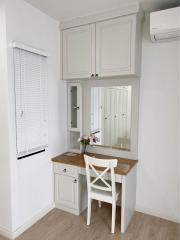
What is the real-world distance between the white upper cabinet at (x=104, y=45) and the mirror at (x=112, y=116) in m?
0.35

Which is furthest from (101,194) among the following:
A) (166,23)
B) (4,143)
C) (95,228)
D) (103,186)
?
(166,23)

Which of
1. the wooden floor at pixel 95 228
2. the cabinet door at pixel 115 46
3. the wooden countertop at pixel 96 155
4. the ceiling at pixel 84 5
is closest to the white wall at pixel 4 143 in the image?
the wooden floor at pixel 95 228

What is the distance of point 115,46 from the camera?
2268 millimetres

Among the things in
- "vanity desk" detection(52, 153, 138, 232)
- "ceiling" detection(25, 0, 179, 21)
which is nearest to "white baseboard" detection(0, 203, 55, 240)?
"vanity desk" detection(52, 153, 138, 232)

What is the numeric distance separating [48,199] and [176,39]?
2645mm

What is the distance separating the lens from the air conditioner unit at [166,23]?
76.3 inches

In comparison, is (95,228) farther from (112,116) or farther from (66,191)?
(112,116)

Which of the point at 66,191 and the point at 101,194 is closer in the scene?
the point at 101,194

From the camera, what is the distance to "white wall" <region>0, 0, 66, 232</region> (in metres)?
2.01

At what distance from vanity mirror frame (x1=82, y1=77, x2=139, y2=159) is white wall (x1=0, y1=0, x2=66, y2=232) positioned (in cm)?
34

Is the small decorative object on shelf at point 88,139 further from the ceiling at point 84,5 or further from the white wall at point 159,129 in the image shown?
the ceiling at point 84,5

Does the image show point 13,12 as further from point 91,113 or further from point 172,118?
point 172,118

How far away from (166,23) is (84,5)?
0.93m

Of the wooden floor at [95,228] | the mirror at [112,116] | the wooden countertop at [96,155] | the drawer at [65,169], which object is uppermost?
the mirror at [112,116]
